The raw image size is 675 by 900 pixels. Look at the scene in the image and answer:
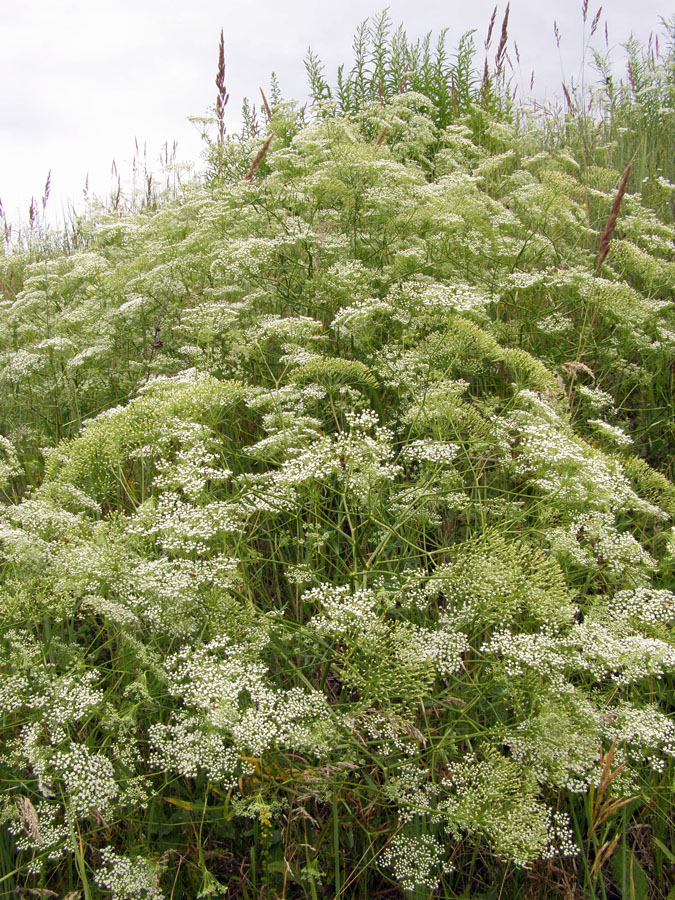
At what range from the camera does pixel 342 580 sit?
2.32 m

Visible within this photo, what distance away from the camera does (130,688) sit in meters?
1.97

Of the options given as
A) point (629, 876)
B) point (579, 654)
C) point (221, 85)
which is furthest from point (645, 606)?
point (221, 85)

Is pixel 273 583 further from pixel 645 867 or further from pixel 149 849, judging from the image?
pixel 645 867

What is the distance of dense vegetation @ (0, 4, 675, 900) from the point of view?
189 centimetres

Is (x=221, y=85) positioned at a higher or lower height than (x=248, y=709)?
higher

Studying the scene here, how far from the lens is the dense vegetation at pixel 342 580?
1.89 m

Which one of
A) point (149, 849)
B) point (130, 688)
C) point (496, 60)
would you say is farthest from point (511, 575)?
point (496, 60)

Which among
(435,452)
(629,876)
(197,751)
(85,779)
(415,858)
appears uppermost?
(435,452)

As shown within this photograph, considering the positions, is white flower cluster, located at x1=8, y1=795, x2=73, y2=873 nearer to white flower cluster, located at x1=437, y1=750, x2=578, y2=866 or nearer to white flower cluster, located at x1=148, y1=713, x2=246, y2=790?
white flower cluster, located at x1=148, y1=713, x2=246, y2=790

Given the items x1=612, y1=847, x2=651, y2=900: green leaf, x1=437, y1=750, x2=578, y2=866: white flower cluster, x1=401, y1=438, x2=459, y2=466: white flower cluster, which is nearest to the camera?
x1=437, y1=750, x2=578, y2=866: white flower cluster

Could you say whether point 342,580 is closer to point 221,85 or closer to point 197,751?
point 197,751

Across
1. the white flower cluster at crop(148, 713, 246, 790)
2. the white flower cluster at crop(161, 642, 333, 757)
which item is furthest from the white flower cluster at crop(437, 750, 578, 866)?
the white flower cluster at crop(148, 713, 246, 790)

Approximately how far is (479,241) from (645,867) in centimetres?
321

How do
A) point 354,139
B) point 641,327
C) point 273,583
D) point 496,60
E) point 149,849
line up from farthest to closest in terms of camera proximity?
point 496,60 < point 354,139 < point 641,327 < point 273,583 < point 149,849
